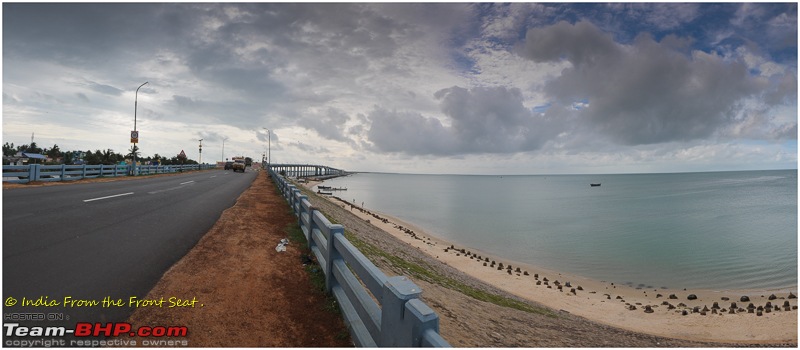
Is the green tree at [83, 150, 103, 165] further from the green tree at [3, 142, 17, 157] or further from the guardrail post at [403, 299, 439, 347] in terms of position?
the guardrail post at [403, 299, 439, 347]

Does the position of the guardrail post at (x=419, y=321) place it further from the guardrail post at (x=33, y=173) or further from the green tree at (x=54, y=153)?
the green tree at (x=54, y=153)

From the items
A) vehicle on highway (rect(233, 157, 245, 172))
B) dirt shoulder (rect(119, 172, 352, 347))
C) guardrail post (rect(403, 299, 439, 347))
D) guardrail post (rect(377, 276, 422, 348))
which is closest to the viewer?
guardrail post (rect(403, 299, 439, 347))

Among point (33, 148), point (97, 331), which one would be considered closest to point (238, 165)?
point (97, 331)

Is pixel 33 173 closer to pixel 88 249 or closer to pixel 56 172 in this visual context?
pixel 56 172

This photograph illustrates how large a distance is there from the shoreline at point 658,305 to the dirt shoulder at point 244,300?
11.6 m

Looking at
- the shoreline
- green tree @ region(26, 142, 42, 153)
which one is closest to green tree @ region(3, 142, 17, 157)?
green tree @ region(26, 142, 42, 153)

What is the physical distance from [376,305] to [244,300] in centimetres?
241

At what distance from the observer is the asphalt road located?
471 cm

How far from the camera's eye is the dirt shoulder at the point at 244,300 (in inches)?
170

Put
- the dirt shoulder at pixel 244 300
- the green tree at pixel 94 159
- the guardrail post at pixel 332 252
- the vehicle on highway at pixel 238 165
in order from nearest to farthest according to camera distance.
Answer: the dirt shoulder at pixel 244 300, the guardrail post at pixel 332 252, the vehicle on highway at pixel 238 165, the green tree at pixel 94 159

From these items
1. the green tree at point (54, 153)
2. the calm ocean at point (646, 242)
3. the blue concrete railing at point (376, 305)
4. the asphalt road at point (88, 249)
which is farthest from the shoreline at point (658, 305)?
the green tree at point (54, 153)

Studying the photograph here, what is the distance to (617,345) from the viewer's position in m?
8.89

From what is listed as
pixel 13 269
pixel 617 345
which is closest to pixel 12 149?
pixel 13 269

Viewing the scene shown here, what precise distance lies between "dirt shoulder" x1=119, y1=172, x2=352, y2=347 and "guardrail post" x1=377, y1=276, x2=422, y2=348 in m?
1.33
